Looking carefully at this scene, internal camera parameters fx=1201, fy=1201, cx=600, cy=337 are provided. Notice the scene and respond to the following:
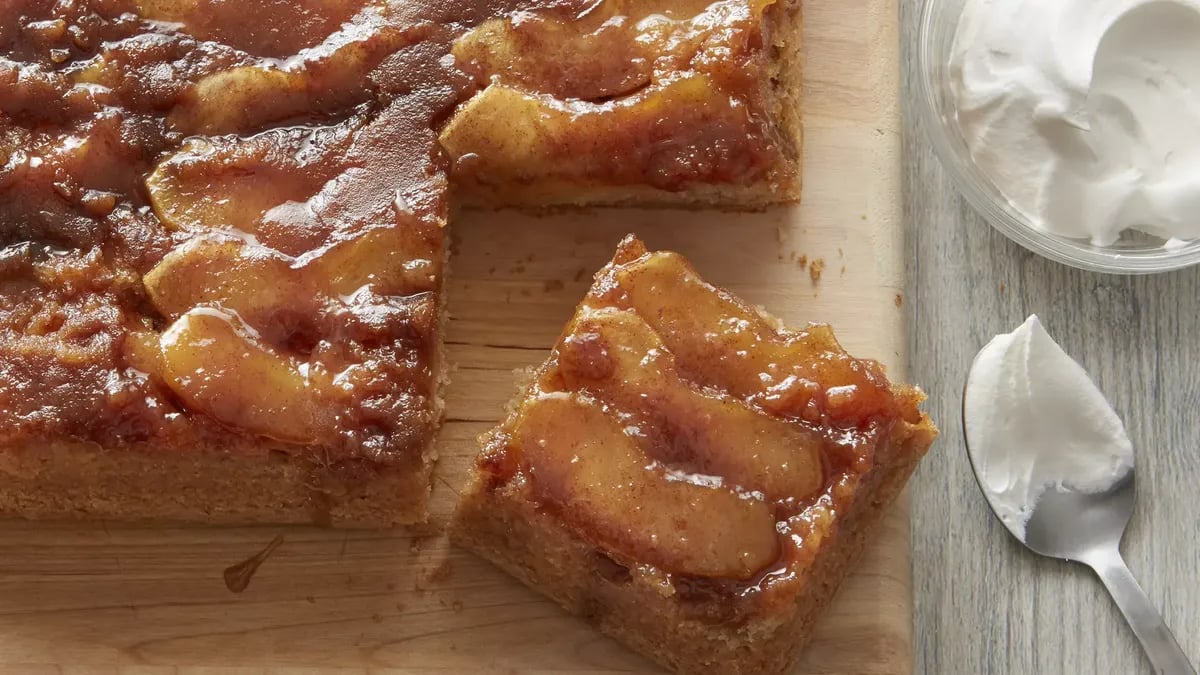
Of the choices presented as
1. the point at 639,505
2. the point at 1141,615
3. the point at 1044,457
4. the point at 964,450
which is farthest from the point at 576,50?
the point at 1141,615

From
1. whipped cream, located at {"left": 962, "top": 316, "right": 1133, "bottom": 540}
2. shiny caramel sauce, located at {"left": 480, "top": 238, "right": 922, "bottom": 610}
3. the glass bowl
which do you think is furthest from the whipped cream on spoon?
shiny caramel sauce, located at {"left": 480, "top": 238, "right": 922, "bottom": 610}

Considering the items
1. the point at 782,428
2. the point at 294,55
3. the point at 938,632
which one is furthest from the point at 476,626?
the point at 294,55

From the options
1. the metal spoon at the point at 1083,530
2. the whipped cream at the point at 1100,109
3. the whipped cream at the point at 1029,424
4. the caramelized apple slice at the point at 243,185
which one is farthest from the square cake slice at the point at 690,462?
the whipped cream at the point at 1100,109

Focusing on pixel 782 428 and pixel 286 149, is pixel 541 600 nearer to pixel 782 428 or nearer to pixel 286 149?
pixel 782 428

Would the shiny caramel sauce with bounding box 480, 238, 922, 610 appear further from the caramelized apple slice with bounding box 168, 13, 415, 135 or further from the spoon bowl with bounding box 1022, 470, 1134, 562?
the caramelized apple slice with bounding box 168, 13, 415, 135

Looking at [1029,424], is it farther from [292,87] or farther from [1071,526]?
[292,87]

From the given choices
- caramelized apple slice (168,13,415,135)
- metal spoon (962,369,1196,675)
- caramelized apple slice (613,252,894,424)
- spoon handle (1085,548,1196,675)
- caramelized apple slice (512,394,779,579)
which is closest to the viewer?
caramelized apple slice (512,394,779,579)

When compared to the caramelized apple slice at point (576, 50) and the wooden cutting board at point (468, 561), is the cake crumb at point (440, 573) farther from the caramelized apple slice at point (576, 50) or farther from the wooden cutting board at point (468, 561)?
the caramelized apple slice at point (576, 50)
